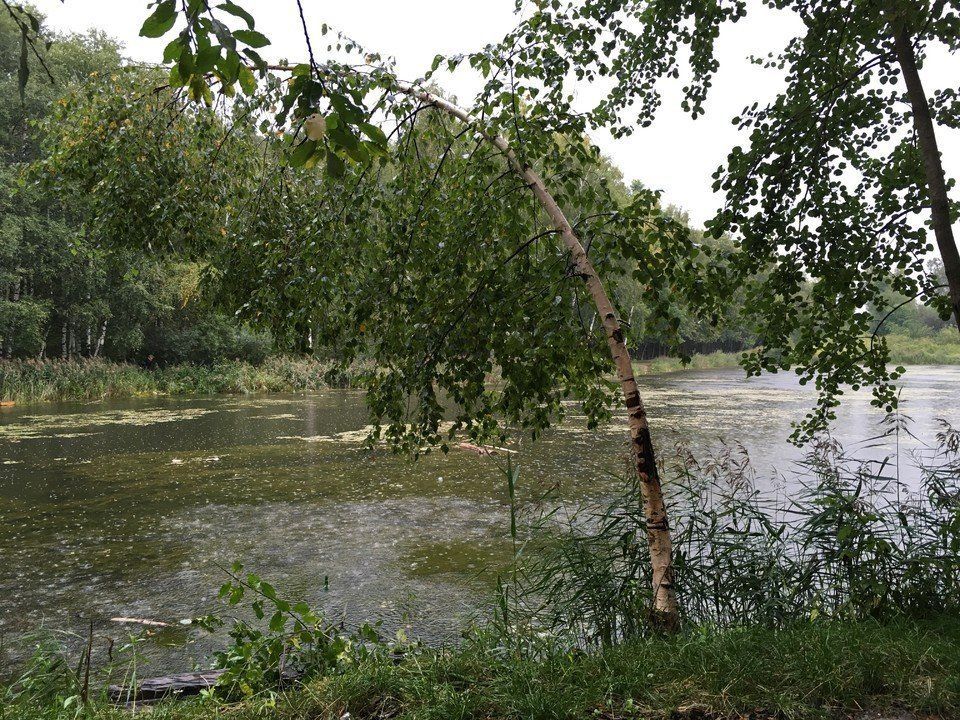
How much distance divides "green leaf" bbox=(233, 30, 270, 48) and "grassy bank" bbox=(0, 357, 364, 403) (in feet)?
63.8

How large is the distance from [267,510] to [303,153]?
314 inches

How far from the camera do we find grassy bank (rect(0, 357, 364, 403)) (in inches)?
863

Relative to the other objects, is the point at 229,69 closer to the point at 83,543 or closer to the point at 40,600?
the point at 40,600

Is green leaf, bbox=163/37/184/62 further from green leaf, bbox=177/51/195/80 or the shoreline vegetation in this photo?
the shoreline vegetation

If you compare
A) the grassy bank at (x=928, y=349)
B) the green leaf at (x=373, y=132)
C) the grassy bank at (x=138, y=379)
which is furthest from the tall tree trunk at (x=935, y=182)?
the grassy bank at (x=928, y=349)

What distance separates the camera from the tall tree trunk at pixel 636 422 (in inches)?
153

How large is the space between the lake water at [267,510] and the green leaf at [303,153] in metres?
3.95

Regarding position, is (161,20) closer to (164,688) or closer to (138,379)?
(164,688)

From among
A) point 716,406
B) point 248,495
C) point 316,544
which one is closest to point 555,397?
point 316,544

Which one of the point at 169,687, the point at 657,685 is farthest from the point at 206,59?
the point at 169,687

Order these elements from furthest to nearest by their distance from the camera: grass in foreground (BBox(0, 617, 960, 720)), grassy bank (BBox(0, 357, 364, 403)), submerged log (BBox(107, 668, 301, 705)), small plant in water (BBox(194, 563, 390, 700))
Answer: grassy bank (BBox(0, 357, 364, 403))
submerged log (BBox(107, 668, 301, 705))
small plant in water (BBox(194, 563, 390, 700))
grass in foreground (BBox(0, 617, 960, 720))

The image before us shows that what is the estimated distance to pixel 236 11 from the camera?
4.51 ft

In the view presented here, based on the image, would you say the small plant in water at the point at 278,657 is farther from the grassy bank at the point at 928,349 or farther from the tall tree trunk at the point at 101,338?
the grassy bank at the point at 928,349

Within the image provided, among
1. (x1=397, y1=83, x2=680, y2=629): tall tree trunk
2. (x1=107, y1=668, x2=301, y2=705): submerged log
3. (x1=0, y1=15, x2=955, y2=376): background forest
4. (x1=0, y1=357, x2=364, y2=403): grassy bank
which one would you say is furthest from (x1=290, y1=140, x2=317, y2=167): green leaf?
(x1=0, y1=357, x2=364, y2=403): grassy bank
